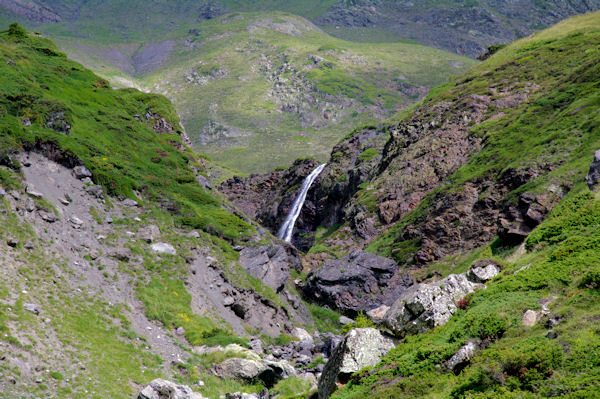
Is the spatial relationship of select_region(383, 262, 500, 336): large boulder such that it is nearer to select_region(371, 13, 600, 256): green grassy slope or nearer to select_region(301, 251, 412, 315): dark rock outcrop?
select_region(371, 13, 600, 256): green grassy slope

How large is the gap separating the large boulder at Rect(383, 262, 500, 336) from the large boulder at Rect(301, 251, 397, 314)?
92.5 ft

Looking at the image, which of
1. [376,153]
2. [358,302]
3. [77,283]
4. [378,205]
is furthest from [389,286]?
[376,153]

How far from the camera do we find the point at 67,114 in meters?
44.1

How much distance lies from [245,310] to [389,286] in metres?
20.9

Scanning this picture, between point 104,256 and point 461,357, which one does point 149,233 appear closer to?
point 104,256

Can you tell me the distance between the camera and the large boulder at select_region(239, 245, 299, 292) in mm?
45125

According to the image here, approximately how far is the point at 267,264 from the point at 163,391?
26.8m

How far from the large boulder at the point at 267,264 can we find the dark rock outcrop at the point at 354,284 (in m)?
6.79

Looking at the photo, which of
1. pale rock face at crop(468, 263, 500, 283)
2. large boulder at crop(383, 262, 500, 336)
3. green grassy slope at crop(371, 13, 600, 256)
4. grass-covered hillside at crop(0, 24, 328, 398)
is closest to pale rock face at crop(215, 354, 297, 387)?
grass-covered hillside at crop(0, 24, 328, 398)

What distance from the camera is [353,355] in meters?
19.7

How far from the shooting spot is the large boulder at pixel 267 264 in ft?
148

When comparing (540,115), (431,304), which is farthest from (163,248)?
(540,115)

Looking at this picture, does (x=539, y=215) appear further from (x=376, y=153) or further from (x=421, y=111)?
(x=376, y=153)

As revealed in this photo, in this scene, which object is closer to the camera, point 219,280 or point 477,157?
point 219,280
